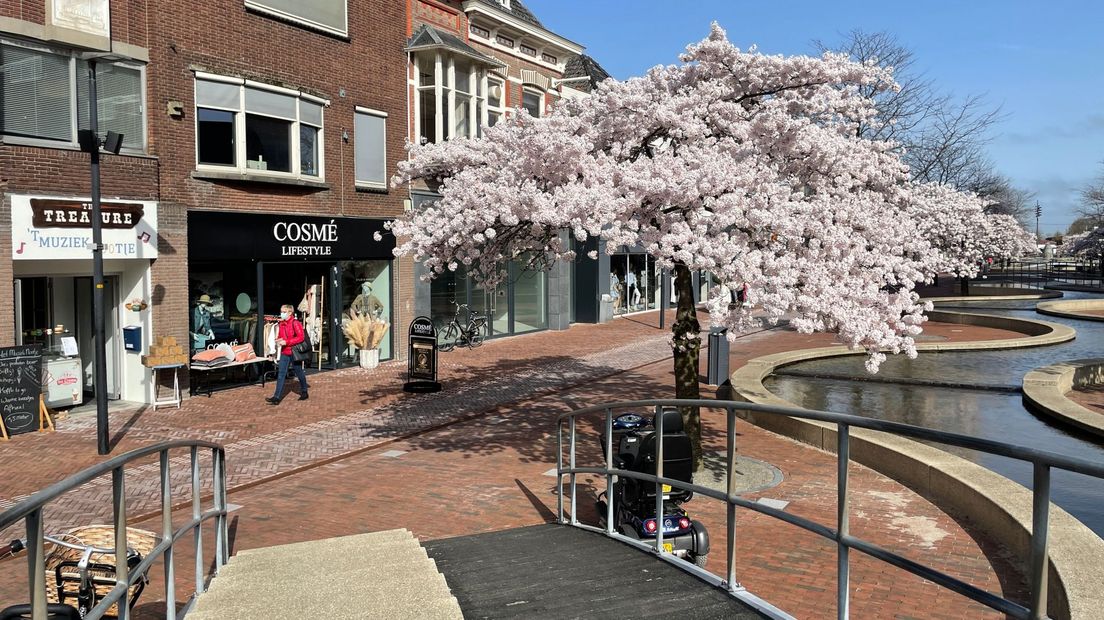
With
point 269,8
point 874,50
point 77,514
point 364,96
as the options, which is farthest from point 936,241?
point 77,514

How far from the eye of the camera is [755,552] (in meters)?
7.03

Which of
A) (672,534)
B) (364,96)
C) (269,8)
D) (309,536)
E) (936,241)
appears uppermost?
(269,8)

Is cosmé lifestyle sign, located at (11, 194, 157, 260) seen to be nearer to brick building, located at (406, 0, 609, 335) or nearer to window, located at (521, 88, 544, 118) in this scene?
brick building, located at (406, 0, 609, 335)

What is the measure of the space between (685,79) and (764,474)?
15.6 ft

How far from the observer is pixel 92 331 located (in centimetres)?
1485

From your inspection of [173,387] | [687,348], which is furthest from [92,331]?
[687,348]

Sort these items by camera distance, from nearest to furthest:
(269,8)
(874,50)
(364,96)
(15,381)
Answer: (15,381), (269,8), (364,96), (874,50)

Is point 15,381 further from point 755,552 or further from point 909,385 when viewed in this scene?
point 909,385

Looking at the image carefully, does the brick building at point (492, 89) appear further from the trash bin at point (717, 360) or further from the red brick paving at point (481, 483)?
the trash bin at point (717, 360)

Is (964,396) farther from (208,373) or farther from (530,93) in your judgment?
(530,93)

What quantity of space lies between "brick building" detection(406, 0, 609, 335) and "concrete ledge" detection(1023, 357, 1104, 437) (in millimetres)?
11173

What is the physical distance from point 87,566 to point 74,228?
10.6 m

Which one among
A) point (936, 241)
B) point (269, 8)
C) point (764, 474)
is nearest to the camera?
point (764, 474)

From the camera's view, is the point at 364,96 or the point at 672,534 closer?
the point at 672,534
